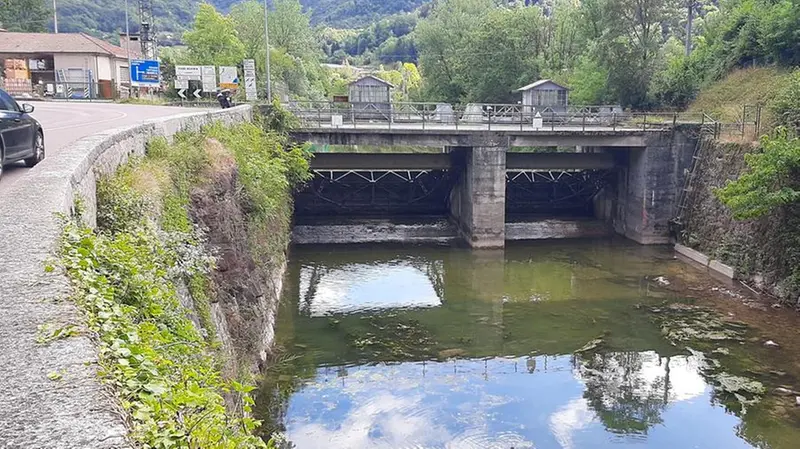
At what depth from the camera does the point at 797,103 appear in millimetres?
23766

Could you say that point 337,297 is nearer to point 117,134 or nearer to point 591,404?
point 591,404

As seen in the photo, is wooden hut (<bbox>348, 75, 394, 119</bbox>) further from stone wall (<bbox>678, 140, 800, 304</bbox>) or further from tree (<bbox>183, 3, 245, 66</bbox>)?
stone wall (<bbox>678, 140, 800, 304</bbox>)

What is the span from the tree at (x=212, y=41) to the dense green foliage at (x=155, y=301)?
40.2 metres

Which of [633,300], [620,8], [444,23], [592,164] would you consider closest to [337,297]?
[633,300]

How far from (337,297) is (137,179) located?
12367mm

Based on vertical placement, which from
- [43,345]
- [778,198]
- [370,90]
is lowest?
[778,198]

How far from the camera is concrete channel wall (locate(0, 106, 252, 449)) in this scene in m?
3.30

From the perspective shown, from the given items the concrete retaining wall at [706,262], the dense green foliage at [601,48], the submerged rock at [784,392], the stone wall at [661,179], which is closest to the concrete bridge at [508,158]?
the stone wall at [661,179]

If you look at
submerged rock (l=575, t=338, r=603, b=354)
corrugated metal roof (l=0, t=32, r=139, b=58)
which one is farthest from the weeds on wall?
corrugated metal roof (l=0, t=32, r=139, b=58)

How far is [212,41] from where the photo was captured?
51.9 meters

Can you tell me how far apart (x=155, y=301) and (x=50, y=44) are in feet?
169

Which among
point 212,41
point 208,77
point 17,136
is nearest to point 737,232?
point 17,136

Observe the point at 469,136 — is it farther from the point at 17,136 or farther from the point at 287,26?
the point at 287,26

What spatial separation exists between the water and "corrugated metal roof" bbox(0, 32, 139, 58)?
34.4 meters
